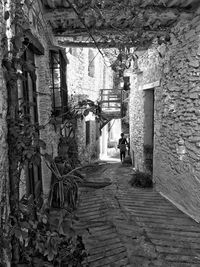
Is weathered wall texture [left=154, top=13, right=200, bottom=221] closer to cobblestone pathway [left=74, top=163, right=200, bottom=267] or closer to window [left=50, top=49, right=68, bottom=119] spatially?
cobblestone pathway [left=74, top=163, right=200, bottom=267]

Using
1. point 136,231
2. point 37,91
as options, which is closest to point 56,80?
point 37,91

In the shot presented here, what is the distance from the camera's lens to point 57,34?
466cm

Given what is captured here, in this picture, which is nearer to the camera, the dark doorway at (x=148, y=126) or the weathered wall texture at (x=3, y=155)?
the weathered wall texture at (x=3, y=155)

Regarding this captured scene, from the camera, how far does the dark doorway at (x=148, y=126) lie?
6727 mm

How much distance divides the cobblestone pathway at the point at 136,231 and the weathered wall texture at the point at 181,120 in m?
0.35

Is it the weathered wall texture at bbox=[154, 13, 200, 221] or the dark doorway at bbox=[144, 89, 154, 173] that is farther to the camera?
the dark doorway at bbox=[144, 89, 154, 173]

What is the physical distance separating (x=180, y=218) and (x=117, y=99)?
37.7ft

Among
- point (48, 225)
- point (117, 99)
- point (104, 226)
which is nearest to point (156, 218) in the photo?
point (104, 226)

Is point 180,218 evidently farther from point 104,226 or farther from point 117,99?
point 117,99

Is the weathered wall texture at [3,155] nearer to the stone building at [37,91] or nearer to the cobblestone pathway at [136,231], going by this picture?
the stone building at [37,91]

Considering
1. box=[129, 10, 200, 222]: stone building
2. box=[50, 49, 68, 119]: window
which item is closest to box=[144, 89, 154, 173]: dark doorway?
box=[129, 10, 200, 222]: stone building

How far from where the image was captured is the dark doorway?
6.73 meters

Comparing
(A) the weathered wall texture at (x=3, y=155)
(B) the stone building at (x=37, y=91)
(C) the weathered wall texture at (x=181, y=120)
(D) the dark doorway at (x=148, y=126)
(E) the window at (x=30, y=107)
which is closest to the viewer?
(A) the weathered wall texture at (x=3, y=155)

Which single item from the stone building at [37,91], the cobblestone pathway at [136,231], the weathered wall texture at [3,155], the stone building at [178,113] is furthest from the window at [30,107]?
the stone building at [178,113]
